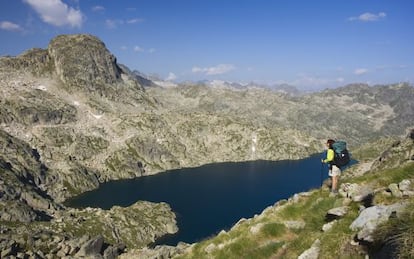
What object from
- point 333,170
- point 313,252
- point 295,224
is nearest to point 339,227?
point 313,252

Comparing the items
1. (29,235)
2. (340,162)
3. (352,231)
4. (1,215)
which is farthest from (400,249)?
(1,215)

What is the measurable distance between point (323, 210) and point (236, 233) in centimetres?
612

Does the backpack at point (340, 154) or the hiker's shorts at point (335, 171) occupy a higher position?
the backpack at point (340, 154)

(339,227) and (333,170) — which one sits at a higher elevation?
(333,170)

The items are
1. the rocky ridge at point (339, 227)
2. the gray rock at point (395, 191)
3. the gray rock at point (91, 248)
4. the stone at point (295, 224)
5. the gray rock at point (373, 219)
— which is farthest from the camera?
the gray rock at point (91, 248)

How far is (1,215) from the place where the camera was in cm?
18200

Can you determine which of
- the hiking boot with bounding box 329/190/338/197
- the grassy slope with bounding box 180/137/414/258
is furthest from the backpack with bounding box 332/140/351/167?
the hiking boot with bounding box 329/190/338/197

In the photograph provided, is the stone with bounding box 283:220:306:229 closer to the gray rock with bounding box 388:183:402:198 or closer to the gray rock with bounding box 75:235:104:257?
the gray rock with bounding box 388:183:402:198

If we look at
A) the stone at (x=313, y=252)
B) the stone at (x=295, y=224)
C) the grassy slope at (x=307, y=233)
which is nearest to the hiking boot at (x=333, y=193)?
the grassy slope at (x=307, y=233)

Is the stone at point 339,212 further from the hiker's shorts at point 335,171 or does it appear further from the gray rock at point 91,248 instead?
the gray rock at point 91,248

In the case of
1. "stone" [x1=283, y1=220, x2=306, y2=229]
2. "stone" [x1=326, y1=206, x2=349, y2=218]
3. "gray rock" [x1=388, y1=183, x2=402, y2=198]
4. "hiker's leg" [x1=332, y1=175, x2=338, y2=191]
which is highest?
"gray rock" [x1=388, y1=183, x2=402, y2=198]

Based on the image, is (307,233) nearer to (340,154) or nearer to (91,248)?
(340,154)

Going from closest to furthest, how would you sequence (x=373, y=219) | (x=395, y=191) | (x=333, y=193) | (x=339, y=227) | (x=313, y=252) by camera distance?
(x=373, y=219) → (x=313, y=252) → (x=339, y=227) → (x=395, y=191) → (x=333, y=193)

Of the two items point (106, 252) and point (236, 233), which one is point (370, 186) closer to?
point (236, 233)
